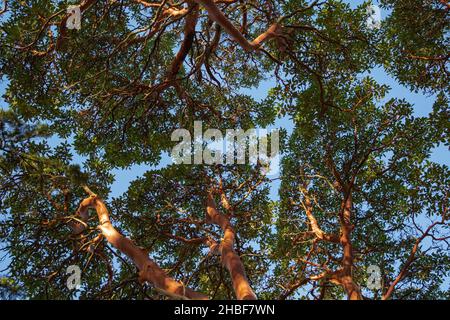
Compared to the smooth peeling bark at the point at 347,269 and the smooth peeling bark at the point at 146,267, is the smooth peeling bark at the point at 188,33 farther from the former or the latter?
the smooth peeling bark at the point at 347,269

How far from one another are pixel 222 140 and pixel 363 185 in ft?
14.6

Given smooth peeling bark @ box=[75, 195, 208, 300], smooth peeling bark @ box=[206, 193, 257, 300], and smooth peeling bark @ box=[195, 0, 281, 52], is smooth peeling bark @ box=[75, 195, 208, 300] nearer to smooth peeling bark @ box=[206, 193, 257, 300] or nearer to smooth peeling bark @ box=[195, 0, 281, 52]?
smooth peeling bark @ box=[206, 193, 257, 300]

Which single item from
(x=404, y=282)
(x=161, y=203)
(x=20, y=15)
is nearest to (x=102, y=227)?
(x=161, y=203)

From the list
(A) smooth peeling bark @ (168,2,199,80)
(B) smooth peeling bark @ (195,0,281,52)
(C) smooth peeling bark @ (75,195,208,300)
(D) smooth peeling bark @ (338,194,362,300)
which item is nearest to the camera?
(C) smooth peeling bark @ (75,195,208,300)

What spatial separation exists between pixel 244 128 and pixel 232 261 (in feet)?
19.8

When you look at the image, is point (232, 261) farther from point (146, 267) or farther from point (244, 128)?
point (244, 128)

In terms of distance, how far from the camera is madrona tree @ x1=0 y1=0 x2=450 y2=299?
31.1 ft

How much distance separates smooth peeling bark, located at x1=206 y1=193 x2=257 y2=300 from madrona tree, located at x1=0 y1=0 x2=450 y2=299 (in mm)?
114

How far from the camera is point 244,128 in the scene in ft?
40.3

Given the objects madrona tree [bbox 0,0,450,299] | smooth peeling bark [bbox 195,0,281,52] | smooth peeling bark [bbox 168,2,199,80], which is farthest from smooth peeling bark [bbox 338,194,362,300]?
smooth peeling bark [bbox 168,2,199,80]

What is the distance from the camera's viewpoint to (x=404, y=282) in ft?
32.0

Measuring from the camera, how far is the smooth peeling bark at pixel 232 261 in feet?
20.0

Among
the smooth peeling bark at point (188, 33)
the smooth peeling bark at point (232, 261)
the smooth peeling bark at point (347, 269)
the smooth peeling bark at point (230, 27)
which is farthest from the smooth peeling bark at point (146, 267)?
the smooth peeling bark at point (230, 27)

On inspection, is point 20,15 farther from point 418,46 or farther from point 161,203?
point 418,46
